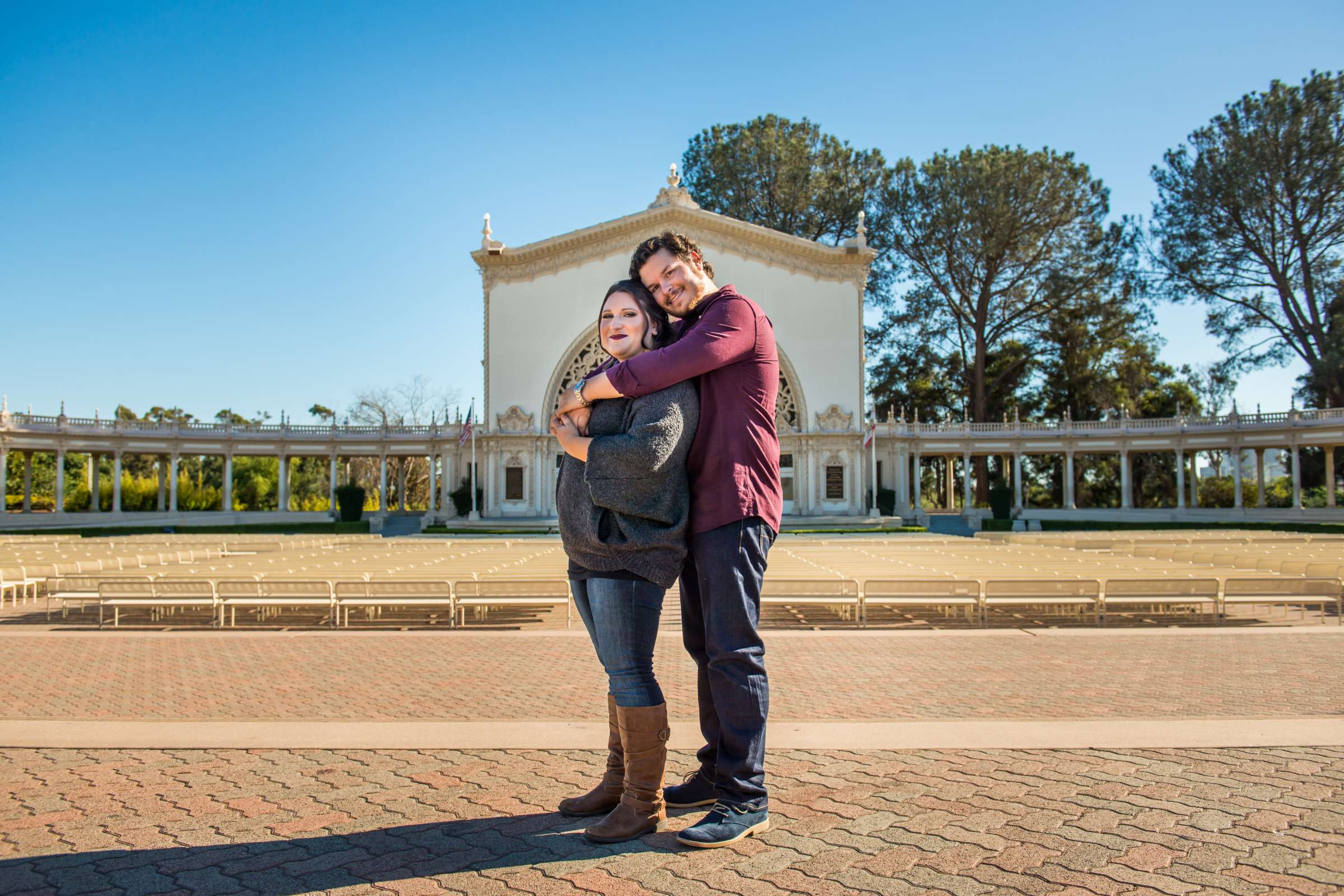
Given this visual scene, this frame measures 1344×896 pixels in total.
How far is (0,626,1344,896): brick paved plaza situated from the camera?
3420mm

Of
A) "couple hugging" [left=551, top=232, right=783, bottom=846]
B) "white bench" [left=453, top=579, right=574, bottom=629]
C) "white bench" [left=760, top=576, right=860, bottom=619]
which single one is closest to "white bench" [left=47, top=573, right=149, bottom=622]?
"white bench" [left=453, top=579, right=574, bottom=629]

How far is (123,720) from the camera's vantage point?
6273 mm

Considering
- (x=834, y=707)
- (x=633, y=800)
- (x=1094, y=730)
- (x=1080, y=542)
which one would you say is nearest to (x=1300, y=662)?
(x=1094, y=730)

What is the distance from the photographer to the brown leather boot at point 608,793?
4.11 metres

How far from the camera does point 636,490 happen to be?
12.5 ft

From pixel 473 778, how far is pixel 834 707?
306 centimetres

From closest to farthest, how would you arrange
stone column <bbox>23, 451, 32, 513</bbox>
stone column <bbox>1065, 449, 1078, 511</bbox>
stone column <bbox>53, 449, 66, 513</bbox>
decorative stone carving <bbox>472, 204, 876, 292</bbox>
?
1. decorative stone carving <bbox>472, 204, 876, 292</bbox>
2. stone column <bbox>53, 449, 66, 513</bbox>
3. stone column <bbox>23, 451, 32, 513</bbox>
4. stone column <bbox>1065, 449, 1078, 511</bbox>

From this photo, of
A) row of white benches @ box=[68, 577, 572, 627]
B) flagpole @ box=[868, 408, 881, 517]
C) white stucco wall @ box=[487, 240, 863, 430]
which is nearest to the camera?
row of white benches @ box=[68, 577, 572, 627]

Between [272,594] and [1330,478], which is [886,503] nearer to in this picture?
[1330,478]

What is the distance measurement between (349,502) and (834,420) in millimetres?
25770

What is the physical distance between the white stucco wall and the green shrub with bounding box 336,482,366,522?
7.77 m

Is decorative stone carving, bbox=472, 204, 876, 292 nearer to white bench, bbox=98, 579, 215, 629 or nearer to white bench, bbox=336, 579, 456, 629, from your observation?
white bench, bbox=336, 579, 456, 629

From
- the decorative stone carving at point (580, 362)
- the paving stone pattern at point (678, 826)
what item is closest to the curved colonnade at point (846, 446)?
the decorative stone carving at point (580, 362)

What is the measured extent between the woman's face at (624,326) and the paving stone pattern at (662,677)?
3.37 meters
